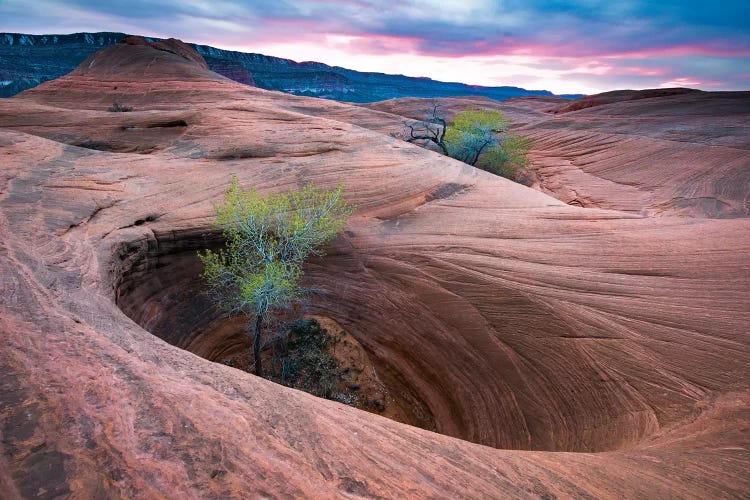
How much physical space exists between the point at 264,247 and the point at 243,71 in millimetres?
99753

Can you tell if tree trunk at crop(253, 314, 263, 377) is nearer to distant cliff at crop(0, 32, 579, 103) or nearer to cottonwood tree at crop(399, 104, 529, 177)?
cottonwood tree at crop(399, 104, 529, 177)

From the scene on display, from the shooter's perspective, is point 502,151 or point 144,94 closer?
point 502,151

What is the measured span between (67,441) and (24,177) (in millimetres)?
11222

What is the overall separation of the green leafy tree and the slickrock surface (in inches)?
A: 46.3

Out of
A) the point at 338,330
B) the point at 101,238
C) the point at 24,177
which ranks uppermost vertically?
the point at 24,177

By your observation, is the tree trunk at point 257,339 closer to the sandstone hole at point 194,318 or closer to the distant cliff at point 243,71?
the sandstone hole at point 194,318

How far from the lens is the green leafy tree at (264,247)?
370 inches

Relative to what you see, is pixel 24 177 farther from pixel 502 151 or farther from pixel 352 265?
pixel 502 151

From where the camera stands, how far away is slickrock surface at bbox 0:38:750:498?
3.59m

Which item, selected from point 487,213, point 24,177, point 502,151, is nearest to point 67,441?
point 24,177

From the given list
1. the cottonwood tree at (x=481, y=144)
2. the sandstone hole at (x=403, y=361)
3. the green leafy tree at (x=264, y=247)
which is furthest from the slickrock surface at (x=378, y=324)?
the cottonwood tree at (x=481, y=144)

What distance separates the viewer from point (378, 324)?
12.3 metres

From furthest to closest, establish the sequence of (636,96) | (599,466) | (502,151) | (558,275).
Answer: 1. (636,96)
2. (502,151)
3. (558,275)
4. (599,466)

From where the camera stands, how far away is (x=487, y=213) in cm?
1319
